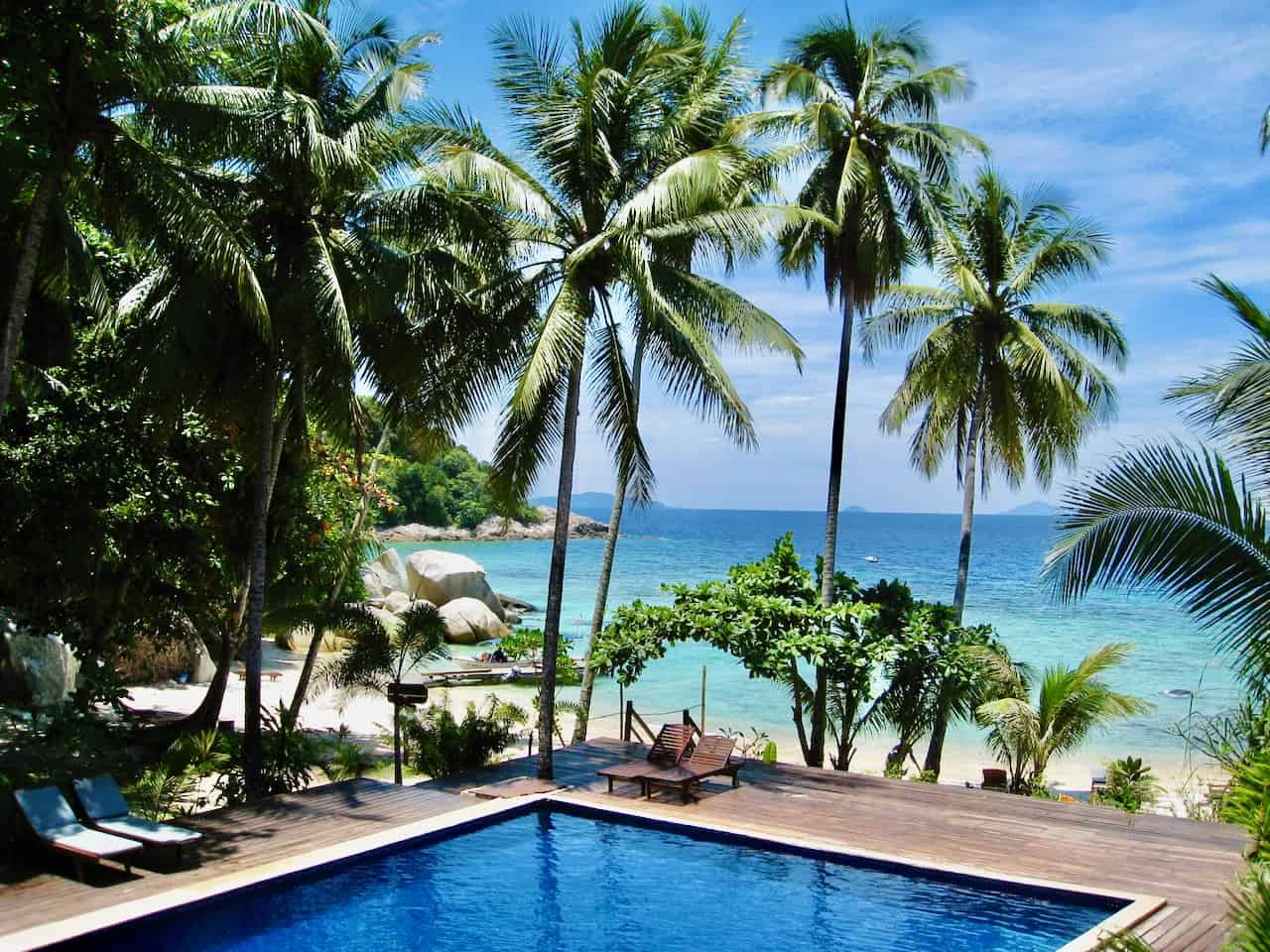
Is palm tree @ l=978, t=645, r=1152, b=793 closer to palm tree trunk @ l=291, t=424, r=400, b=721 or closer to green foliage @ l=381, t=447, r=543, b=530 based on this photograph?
palm tree trunk @ l=291, t=424, r=400, b=721

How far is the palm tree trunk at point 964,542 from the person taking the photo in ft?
50.9

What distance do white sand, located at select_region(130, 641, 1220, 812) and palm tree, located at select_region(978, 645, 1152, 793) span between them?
17.9 feet

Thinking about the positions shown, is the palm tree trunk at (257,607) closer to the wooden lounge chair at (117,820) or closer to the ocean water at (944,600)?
the wooden lounge chair at (117,820)

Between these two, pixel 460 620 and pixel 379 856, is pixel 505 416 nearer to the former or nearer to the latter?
pixel 379 856

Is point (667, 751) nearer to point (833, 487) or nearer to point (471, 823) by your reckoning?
point (471, 823)

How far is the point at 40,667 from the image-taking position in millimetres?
18656

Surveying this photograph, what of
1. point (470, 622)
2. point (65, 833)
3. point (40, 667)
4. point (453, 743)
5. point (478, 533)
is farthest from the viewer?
point (478, 533)

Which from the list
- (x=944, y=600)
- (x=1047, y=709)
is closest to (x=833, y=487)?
(x=1047, y=709)

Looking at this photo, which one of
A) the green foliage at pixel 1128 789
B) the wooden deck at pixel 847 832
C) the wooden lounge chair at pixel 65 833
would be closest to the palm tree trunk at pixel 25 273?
the wooden lounge chair at pixel 65 833

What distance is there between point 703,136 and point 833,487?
5662 millimetres

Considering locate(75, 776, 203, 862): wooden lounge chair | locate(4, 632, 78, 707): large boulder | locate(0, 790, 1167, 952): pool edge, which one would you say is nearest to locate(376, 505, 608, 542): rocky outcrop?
locate(4, 632, 78, 707): large boulder

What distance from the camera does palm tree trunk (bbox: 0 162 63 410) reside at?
9.42 metres

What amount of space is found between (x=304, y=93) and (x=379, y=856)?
879 centimetres

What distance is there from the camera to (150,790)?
11.2 meters
